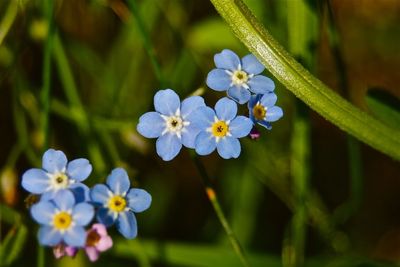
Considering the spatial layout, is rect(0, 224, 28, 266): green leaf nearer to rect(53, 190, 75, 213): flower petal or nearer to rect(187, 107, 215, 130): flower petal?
rect(53, 190, 75, 213): flower petal

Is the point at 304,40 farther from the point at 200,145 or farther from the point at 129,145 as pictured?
the point at 129,145

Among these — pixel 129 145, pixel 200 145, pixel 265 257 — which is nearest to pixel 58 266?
pixel 129 145

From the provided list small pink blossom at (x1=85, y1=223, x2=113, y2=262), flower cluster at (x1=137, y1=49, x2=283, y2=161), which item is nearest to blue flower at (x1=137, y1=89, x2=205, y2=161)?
flower cluster at (x1=137, y1=49, x2=283, y2=161)

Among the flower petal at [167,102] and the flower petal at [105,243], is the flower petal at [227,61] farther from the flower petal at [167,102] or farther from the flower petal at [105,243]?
the flower petal at [105,243]

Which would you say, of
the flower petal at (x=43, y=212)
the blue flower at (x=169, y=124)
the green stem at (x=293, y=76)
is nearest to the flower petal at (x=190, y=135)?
the blue flower at (x=169, y=124)

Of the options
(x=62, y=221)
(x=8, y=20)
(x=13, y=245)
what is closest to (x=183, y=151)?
(x=8, y=20)
